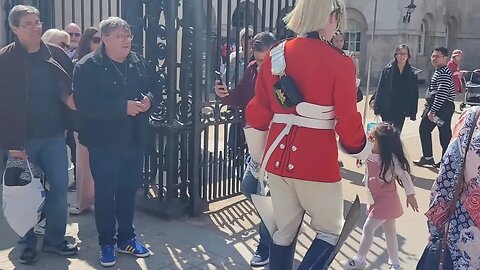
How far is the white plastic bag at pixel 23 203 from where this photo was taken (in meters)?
4.10

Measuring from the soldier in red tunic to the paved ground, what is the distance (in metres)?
1.32

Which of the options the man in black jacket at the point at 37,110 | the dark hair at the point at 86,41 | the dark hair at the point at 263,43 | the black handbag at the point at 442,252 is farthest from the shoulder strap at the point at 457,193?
the dark hair at the point at 86,41

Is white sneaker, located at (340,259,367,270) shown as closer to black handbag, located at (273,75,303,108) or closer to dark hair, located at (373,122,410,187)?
dark hair, located at (373,122,410,187)

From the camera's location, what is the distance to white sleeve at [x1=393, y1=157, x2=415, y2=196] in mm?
3938

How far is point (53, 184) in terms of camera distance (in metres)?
4.34

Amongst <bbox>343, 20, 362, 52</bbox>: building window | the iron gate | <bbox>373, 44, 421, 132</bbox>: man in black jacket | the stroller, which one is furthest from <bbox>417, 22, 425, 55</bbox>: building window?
the iron gate

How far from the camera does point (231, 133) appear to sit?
589cm

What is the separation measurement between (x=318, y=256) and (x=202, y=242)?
1727 mm

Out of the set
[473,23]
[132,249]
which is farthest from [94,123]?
[473,23]

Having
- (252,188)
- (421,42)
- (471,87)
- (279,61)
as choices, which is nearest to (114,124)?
(252,188)

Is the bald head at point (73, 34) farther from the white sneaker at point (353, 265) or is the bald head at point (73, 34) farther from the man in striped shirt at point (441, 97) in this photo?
the man in striped shirt at point (441, 97)

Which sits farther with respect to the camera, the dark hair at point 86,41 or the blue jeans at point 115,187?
the dark hair at point 86,41

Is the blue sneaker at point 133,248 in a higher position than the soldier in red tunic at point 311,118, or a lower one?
lower

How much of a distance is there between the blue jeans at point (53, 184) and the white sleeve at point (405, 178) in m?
2.53
